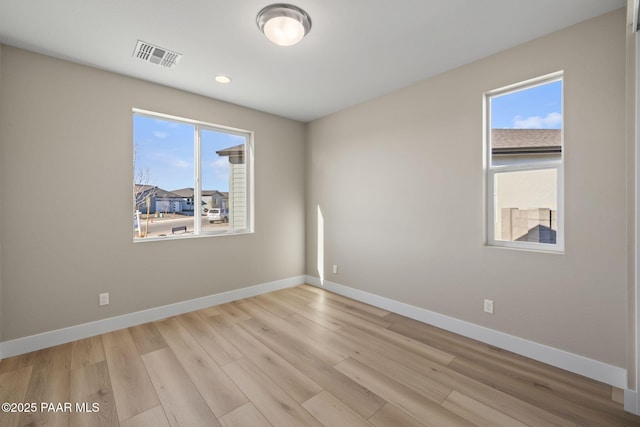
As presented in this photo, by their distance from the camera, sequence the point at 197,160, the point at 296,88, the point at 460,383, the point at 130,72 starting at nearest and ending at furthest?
the point at 460,383
the point at 130,72
the point at 296,88
the point at 197,160

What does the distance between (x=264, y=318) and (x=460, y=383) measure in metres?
2.03

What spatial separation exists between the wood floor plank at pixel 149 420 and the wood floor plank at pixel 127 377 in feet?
0.14

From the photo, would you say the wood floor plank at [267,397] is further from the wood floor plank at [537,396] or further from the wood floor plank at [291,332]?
the wood floor plank at [537,396]

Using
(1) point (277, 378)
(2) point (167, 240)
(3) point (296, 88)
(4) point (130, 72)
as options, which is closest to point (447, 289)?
(1) point (277, 378)

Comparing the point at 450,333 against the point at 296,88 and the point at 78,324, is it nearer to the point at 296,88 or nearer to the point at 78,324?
the point at 296,88

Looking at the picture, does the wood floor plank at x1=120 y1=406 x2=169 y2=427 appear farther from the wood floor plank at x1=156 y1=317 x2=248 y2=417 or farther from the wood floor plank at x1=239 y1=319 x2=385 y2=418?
the wood floor plank at x1=239 y1=319 x2=385 y2=418

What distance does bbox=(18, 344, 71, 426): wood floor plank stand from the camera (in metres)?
1.65

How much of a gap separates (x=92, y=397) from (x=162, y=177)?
2.21 meters

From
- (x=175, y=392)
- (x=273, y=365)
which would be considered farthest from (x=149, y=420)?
(x=273, y=365)

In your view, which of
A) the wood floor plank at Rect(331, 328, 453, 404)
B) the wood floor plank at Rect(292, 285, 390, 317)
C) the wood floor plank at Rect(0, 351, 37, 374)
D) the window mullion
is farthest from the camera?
the window mullion

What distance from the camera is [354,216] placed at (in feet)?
12.4

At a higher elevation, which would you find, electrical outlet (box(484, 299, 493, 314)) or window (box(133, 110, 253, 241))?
window (box(133, 110, 253, 241))

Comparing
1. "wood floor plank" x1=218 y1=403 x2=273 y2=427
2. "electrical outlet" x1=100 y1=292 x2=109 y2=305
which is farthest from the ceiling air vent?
"wood floor plank" x1=218 y1=403 x2=273 y2=427

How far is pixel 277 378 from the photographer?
204 centimetres
